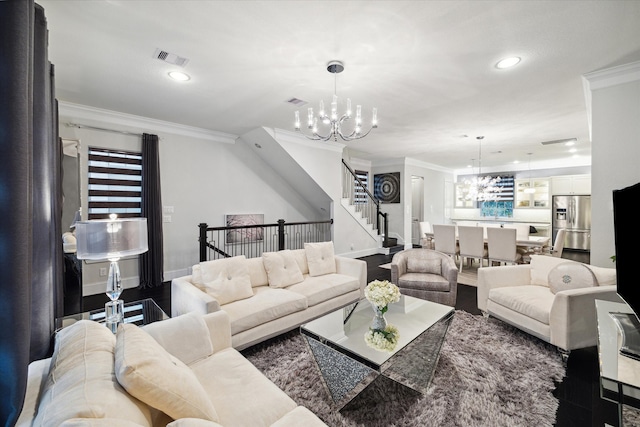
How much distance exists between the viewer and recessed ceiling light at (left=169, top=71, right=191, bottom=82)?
2932 mm

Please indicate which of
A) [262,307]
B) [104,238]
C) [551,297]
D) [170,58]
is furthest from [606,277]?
[170,58]

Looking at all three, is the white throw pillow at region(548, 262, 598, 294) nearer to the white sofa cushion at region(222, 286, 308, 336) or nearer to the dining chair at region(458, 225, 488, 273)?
the dining chair at region(458, 225, 488, 273)

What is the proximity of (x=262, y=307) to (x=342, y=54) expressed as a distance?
2473 millimetres

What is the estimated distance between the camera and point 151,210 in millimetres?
4414

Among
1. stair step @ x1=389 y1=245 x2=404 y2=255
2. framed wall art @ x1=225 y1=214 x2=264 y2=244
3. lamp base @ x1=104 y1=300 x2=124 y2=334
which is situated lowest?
stair step @ x1=389 y1=245 x2=404 y2=255

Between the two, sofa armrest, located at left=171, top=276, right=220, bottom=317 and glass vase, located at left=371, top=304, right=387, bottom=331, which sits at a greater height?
sofa armrest, located at left=171, top=276, right=220, bottom=317

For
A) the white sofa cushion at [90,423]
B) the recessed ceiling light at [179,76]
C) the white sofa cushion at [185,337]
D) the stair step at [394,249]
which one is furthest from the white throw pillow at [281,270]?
the stair step at [394,249]

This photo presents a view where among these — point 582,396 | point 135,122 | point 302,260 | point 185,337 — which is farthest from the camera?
point 135,122

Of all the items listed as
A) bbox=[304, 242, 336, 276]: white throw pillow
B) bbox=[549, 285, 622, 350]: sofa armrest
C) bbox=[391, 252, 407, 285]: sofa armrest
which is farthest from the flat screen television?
bbox=[304, 242, 336, 276]: white throw pillow

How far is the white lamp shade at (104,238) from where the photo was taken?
1804 millimetres

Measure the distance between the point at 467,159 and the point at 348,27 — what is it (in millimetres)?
7379

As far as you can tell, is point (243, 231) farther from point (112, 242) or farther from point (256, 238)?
point (112, 242)

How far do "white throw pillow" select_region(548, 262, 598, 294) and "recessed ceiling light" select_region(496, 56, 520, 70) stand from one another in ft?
6.74

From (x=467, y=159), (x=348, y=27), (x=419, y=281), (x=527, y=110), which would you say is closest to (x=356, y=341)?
(x=419, y=281)
